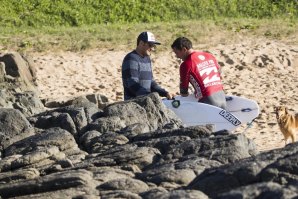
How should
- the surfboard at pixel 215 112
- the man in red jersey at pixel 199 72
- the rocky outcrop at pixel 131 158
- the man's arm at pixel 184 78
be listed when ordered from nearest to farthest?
the rocky outcrop at pixel 131 158 < the man in red jersey at pixel 199 72 < the man's arm at pixel 184 78 < the surfboard at pixel 215 112

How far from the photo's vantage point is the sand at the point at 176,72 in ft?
77.1

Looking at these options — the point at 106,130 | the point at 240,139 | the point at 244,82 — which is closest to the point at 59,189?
the point at 240,139

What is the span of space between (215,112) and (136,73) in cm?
133

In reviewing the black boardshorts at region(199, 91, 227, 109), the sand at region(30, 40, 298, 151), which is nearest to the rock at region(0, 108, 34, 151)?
the black boardshorts at region(199, 91, 227, 109)

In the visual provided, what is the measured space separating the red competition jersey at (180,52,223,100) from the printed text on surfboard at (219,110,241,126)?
46cm

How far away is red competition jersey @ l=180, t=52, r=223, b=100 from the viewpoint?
13.4 metres

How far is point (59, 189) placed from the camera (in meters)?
9.84

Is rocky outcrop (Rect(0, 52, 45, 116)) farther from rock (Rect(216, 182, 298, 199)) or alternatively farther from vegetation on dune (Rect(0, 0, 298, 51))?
rock (Rect(216, 182, 298, 199))

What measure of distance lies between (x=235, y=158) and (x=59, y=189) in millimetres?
1995

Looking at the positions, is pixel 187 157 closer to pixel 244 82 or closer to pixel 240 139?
pixel 240 139

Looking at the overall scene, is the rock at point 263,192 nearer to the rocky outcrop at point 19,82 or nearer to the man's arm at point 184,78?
the man's arm at point 184,78

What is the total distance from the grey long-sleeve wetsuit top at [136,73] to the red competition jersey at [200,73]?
63 cm

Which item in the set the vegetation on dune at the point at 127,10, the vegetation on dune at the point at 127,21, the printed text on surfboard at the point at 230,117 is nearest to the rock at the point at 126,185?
the printed text on surfboard at the point at 230,117

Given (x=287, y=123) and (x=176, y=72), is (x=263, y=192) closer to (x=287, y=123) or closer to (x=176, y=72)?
(x=287, y=123)
